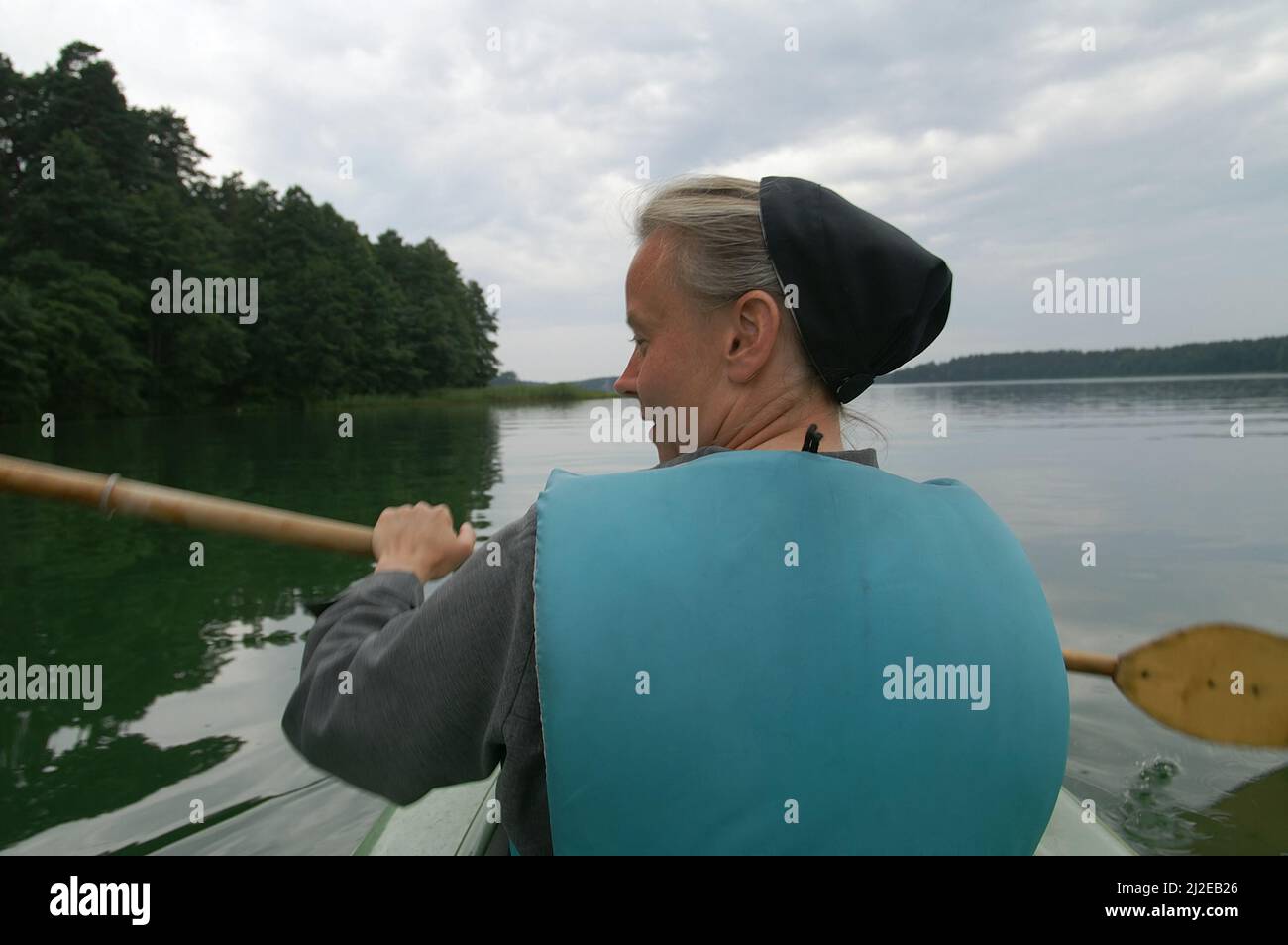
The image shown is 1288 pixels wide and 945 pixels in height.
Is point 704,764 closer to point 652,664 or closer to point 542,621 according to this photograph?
point 652,664

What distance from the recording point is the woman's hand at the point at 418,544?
1.52m

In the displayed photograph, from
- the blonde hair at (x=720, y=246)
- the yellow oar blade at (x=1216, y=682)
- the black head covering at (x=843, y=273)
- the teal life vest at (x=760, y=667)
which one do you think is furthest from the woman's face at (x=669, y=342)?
the yellow oar blade at (x=1216, y=682)

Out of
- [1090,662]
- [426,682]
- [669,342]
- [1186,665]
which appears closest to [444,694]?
[426,682]

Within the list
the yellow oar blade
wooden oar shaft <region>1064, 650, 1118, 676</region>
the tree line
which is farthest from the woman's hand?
the tree line

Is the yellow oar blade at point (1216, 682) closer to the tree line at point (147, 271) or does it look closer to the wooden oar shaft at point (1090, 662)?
the wooden oar shaft at point (1090, 662)

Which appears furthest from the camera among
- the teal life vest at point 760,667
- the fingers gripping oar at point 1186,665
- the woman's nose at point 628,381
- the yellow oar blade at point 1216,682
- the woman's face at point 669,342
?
the yellow oar blade at point 1216,682

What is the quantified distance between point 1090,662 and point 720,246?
2.21 metres

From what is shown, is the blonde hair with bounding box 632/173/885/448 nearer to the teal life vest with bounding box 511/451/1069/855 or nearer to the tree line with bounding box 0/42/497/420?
the teal life vest with bounding box 511/451/1069/855

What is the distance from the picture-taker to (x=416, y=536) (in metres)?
1.55

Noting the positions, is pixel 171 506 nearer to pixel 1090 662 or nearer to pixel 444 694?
pixel 444 694

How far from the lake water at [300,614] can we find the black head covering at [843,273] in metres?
0.59

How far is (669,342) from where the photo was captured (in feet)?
4.82
